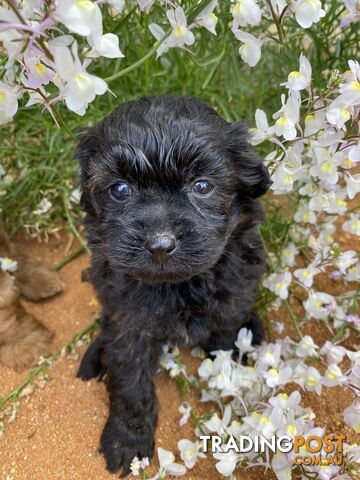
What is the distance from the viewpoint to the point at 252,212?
1.74 m

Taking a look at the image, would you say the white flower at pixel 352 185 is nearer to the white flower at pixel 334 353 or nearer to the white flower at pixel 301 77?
the white flower at pixel 301 77

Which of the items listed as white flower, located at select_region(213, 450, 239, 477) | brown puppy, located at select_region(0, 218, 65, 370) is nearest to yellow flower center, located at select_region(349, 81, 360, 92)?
white flower, located at select_region(213, 450, 239, 477)

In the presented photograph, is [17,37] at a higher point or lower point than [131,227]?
higher

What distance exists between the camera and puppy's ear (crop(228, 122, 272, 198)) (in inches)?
64.2

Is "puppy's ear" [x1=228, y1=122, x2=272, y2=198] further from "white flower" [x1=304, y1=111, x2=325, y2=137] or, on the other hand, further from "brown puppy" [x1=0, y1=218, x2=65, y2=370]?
"brown puppy" [x1=0, y1=218, x2=65, y2=370]

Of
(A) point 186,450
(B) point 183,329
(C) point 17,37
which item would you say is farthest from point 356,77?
(A) point 186,450

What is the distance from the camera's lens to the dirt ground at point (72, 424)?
Answer: 1.83m

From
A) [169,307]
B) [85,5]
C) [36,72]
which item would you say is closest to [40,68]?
[36,72]

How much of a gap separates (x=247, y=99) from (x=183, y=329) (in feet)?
5.30

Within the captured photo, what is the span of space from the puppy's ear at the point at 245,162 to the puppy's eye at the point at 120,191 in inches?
14.6

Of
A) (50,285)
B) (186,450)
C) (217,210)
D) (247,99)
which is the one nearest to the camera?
(217,210)

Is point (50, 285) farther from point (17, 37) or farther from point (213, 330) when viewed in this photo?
point (17, 37)

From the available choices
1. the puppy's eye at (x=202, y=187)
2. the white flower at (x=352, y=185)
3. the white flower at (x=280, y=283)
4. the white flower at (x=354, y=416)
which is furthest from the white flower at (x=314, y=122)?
the white flower at (x=354, y=416)

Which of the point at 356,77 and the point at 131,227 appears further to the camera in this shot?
the point at 131,227
